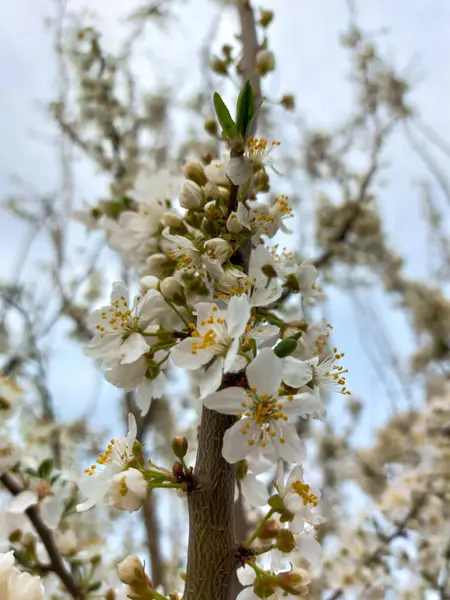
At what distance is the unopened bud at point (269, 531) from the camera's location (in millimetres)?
663

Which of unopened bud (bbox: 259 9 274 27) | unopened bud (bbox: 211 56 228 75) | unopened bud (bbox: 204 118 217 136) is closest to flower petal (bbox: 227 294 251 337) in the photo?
unopened bud (bbox: 204 118 217 136)

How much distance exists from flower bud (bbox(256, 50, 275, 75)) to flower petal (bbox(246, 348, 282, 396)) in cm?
81

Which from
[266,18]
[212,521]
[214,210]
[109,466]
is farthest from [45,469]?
[266,18]

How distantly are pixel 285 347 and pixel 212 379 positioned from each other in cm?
10

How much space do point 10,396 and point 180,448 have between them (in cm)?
72

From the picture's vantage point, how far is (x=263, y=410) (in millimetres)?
622

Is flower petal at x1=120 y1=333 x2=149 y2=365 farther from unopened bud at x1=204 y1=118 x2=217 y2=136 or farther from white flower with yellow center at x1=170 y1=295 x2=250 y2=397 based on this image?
unopened bud at x1=204 y1=118 x2=217 y2=136

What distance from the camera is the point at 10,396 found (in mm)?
1232

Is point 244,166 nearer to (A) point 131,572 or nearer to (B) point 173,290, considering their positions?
(B) point 173,290

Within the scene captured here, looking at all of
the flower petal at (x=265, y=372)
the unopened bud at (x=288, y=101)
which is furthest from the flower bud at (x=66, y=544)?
the unopened bud at (x=288, y=101)

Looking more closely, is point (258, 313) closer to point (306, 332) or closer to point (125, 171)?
point (306, 332)

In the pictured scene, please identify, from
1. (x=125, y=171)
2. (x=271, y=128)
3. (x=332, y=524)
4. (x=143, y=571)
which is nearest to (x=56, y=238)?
(x=125, y=171)

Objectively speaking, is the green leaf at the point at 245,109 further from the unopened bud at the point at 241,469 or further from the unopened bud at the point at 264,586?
the unopened bud at the point at 264,586

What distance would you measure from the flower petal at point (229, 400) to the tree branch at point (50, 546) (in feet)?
2.51
